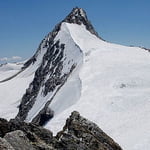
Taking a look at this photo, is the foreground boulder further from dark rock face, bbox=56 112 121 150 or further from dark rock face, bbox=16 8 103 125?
dark rock face, bbox=16 8 103 125

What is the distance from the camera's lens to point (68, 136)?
16.3 metres

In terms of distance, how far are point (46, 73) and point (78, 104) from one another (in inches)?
1766

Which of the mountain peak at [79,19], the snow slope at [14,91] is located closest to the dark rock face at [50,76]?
the mountain peak at [79,19]

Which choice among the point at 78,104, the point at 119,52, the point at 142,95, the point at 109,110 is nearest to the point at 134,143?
the point at 109,110

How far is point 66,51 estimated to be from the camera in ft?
242

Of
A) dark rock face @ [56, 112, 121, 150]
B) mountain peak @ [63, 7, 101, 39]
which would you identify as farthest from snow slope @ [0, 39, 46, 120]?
dark rock face @ [56, 112, 121, 150]

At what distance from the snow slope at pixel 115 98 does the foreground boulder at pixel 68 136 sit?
5767 millimetres

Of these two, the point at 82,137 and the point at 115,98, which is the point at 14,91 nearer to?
the point at 115,98

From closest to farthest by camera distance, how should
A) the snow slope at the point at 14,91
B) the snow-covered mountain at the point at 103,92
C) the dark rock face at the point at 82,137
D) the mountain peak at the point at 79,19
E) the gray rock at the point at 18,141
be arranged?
the gray rock at the point at 18,141 → the dark rock face at the point at 82,137 → the snow-covered mountain at the point at 103,92 → the snow slope at the point at 14,91 → the mountain peak at the point at 79,19

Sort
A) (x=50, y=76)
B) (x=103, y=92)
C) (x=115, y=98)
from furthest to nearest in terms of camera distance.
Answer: (x=50, y=76) → (x=103, y=92) → (x=115, y=98)

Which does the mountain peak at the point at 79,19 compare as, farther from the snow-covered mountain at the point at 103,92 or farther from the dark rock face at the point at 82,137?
the dark rock face at the point at 82,137

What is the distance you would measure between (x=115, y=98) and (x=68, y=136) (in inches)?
737

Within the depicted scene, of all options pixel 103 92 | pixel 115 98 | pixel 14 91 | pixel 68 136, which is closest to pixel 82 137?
pixel 68 136

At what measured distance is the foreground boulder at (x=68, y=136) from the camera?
15.3 meters
